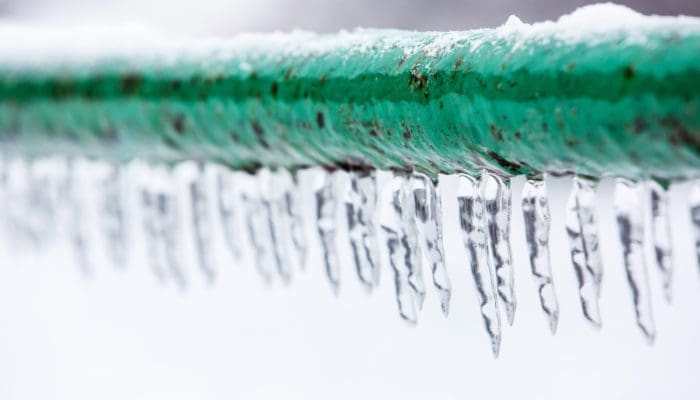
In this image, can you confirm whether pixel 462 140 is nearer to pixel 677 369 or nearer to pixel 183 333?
pixel 677 369

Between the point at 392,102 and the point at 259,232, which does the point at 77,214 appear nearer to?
the point at 259,232

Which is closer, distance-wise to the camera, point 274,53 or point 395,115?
point 395,115

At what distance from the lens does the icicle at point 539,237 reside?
0.78 m

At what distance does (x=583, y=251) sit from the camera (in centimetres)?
76

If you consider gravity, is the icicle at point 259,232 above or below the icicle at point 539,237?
above

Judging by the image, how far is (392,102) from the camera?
0.80m

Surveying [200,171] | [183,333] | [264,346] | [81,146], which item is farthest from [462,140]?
[183,333]

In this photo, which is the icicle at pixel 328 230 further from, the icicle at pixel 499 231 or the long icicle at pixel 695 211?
the long icicle at pixel 695 211

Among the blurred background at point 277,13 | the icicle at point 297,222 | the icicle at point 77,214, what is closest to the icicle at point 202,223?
the icicle at point 297,222

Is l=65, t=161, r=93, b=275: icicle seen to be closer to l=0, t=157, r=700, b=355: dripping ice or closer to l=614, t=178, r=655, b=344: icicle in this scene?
l=0, t=157, r=700, b=355: dripping ice

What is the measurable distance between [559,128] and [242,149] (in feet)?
1.37

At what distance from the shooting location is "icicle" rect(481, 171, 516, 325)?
2.67 ft

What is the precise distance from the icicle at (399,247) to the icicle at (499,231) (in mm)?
107

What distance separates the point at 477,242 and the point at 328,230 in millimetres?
229
